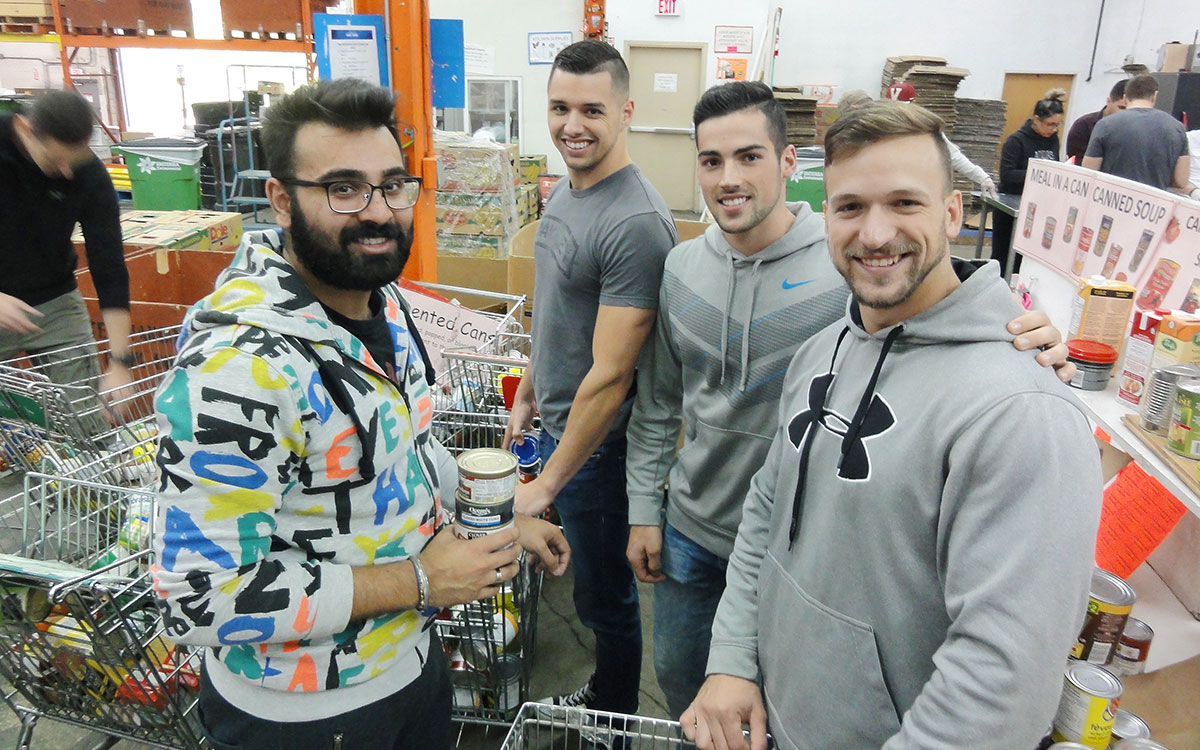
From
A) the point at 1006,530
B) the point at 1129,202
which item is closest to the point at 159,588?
the point at 1006,530

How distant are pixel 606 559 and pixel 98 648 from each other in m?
1.32

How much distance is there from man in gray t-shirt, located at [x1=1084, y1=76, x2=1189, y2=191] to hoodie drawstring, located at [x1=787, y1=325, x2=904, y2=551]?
230 inches

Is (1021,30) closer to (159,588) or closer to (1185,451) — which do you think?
(1185,451)

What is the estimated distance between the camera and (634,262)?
→ 200cm

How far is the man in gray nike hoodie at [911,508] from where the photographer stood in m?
0.94

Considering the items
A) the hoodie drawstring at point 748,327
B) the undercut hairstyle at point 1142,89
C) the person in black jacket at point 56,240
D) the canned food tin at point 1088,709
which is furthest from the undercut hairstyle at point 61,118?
the undercut hairstyle at point 1142,89

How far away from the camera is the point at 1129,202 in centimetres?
245

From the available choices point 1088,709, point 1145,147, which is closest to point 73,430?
point 1088,709

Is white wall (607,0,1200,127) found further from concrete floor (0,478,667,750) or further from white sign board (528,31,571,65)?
concrete floor (0,478,667,750)

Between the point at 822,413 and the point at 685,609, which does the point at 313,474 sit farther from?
the point at 685,609

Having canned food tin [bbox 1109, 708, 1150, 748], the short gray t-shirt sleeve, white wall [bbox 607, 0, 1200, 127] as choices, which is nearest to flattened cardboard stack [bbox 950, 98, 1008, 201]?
white wall [bbox 607, 0, 1200, 127]

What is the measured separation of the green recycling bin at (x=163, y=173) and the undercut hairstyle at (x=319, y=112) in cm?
781

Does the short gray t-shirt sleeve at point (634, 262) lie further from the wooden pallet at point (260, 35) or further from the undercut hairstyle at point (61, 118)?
the wooden pallet at point (260, 35)

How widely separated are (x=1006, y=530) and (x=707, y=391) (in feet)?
3.10
